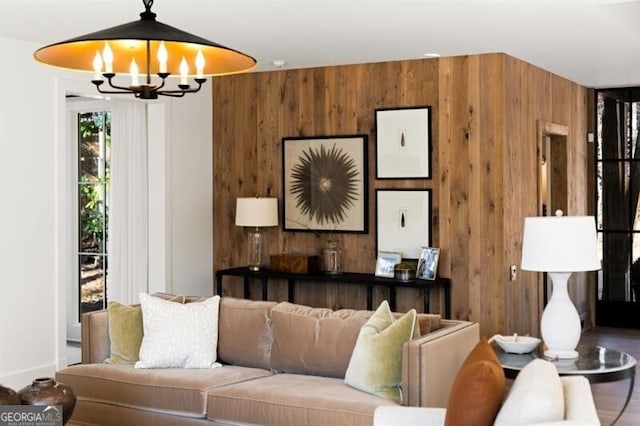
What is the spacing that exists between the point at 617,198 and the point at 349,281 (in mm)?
3681

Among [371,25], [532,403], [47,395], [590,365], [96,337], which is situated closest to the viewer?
[532,403]

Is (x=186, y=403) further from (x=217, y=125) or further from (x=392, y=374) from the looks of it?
(x=217, y=125)

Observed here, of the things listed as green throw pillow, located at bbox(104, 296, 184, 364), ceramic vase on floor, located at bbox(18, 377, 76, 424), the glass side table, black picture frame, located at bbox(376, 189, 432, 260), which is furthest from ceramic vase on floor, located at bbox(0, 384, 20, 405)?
black picture frame, located at bbox(376, 189, 432, 260)

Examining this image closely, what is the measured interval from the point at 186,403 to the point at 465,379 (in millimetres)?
1923

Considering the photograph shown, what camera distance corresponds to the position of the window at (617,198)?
8898mm

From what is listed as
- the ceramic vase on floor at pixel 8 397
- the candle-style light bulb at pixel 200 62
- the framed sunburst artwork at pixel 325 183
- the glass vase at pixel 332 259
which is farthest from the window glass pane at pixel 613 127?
the ceramic vase on floor at pixel 8 397

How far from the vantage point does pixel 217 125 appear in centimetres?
785

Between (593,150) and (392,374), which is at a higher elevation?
(593,150)

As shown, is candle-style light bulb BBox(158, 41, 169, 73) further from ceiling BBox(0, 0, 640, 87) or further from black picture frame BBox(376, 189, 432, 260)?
black picture frame BBox(376, 189, 432, 260)

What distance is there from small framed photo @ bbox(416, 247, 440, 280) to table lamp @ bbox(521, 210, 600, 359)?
2386 millimetres

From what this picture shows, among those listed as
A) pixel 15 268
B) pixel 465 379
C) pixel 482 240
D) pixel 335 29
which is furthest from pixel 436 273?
pixel 465 379

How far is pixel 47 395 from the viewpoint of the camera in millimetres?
3482

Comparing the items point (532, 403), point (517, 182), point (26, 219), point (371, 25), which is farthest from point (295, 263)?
point (532, 403)

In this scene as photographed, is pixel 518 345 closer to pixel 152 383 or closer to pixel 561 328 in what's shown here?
pixel 561 328
